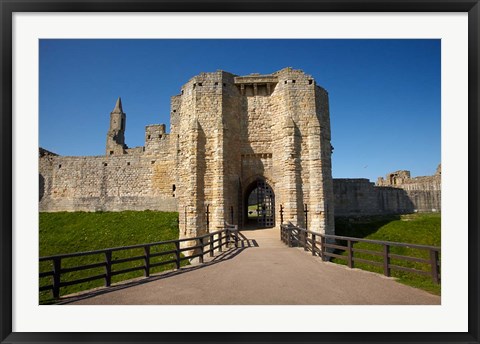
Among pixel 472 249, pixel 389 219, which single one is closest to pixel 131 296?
pixel 472 249

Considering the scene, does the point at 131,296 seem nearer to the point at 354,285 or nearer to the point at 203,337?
→ the point at 203,337

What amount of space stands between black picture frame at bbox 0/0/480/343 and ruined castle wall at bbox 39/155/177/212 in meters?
19.2

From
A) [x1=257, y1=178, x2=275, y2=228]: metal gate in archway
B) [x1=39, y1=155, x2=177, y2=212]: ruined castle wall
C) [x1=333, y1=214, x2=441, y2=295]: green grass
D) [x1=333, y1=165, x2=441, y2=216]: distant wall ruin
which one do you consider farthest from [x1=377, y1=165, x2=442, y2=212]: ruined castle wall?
[x1=39, y1=155, x2=177, y2=212]: ruined castle wall

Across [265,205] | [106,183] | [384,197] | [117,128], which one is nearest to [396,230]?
[384,197]

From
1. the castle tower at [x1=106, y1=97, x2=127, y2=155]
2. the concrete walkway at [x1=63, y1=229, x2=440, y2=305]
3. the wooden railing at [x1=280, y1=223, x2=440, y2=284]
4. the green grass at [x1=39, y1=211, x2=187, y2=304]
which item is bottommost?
the green grass at [x1=39, y1=211, x2=187, y2=304]

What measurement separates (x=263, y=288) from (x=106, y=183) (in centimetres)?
2170

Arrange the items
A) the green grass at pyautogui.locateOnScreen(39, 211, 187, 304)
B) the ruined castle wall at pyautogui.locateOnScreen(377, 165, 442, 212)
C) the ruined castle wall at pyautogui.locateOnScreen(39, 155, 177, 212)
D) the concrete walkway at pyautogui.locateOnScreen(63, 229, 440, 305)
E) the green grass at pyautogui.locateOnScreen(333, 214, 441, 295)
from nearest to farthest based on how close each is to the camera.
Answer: the concrete walkway at pyautogui.locateOnScreen(63, 229, 440, 305)
the green grass at pyautogui.locateOnScreen(39, 211, 187, 304)
the green grass at pyautogui.locateOnScreen(333, 214, 441, 295)
the ruined castle wall at pyautogui.locateOnScreen(39, 155, 177, 212)
the ruined castle wall at pyautogui.locateOnScreen(377, 165, 442, 212)

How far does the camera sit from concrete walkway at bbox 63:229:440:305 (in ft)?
15.3

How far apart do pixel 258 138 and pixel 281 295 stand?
12304 mm

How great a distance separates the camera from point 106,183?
77.6ft

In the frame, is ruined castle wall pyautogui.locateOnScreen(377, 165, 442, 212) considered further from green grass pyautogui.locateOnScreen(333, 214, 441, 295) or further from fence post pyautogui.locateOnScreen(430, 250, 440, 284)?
fence post pyautogui.locateOnScreen(430, 250, 440, 284)
